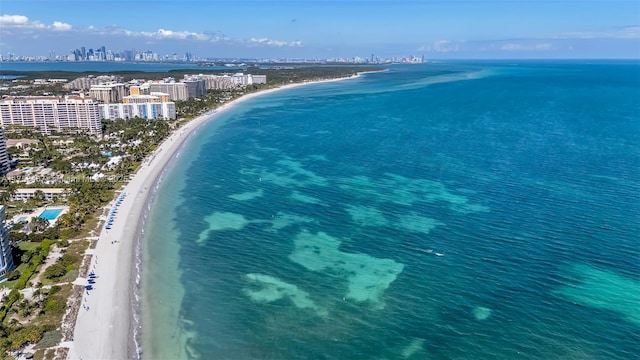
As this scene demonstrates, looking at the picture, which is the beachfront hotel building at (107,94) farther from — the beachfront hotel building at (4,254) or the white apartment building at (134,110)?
the beachfront hotel building at (4,254)

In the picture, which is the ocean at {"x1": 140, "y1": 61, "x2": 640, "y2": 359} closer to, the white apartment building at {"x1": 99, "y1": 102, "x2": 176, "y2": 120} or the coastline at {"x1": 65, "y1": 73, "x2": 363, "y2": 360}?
the coastline at {"x1": 65, "y1": 73, "x2": 363, "y2": 360}

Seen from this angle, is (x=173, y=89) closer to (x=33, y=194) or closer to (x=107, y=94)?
(x=107, y=94)

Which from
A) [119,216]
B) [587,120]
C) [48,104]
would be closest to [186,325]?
[119,216]

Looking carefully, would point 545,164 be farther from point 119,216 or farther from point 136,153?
point 136,153

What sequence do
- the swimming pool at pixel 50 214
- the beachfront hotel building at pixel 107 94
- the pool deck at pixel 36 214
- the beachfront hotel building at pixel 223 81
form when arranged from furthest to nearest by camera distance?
the beachfront hotel building at pixel 223 81, the beachfront hotel building at pixel 107 94, the swimming pool at pixel 50 214, the pool deck at pixel 36 214

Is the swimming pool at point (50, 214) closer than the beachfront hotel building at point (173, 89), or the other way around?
the swimming pool at point (50, 214)

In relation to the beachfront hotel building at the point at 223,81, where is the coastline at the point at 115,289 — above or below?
below

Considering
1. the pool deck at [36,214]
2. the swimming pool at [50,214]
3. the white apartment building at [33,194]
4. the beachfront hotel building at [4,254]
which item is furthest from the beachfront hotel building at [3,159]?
the beachfront hotel building at [4,254]
